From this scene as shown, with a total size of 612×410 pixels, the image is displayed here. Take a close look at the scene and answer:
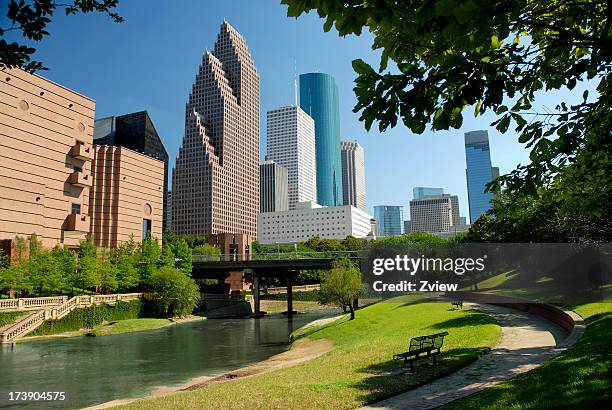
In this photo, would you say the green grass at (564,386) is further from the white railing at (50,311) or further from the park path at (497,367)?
the white railing at (50,311)

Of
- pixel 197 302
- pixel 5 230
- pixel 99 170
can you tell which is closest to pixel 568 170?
pixel 5 230

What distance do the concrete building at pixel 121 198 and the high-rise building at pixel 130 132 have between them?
7543 centimetres

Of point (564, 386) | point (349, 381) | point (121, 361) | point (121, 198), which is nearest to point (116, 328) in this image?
point (121, 361)

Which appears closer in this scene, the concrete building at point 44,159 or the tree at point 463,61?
the tree at point 463,61

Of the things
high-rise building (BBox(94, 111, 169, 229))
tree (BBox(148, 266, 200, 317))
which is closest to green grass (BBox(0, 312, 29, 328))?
tree (BBox(148, 266, 200, 317))

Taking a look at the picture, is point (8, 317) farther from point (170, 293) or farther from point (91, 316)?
point (170, 293)

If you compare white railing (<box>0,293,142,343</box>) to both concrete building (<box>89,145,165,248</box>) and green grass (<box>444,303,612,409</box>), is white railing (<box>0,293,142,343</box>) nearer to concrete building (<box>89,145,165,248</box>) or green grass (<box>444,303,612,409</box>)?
concrete building (<box>89,145,165,248</box>)

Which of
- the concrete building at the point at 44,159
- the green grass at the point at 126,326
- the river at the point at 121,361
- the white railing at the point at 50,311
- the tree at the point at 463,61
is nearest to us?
the tree at the point at 463,61

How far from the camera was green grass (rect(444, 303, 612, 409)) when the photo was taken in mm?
9430

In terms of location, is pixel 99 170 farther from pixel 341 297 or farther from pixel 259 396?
pixel 259 396

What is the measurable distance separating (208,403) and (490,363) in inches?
399

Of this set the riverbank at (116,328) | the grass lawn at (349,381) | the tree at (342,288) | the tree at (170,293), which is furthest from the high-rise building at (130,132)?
the grass lawn at (349,381)

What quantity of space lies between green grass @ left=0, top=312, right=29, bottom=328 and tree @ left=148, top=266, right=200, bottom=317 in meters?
22.6

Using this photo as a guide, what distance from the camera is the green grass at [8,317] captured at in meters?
47.0
